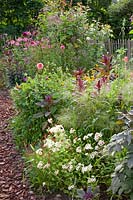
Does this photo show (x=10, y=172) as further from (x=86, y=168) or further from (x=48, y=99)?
(x=86, y=168)

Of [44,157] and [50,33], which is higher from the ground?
[50,33]

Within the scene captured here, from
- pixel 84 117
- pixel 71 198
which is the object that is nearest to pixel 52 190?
pixel 71 198

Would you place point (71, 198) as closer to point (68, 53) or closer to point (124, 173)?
point (124, 173)

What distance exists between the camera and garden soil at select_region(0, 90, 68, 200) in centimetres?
366

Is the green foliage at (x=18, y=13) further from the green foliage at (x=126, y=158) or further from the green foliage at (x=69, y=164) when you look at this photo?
the green foliage at (x=126, y=158)

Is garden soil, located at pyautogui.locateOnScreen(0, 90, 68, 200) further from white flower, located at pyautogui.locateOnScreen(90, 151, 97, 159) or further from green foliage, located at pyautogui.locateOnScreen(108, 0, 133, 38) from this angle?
green foliage, located at pyautogui.locateOnScreen(108, 0, 133, 38)

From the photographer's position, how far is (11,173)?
4.09 m

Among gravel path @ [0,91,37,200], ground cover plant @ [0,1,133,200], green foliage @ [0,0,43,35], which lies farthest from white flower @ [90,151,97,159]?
green foliage @ [0,0,43,35]

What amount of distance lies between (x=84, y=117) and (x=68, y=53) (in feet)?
10.1

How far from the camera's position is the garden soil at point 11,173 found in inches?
144

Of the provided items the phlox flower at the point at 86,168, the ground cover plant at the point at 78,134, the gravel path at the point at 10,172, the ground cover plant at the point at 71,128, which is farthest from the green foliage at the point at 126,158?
the gravel path at the point at 10,172

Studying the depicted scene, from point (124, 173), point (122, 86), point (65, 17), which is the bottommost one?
point (124, 173)

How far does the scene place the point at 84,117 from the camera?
410cm

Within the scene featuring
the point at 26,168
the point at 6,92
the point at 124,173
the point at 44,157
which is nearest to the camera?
the point at 124,173
